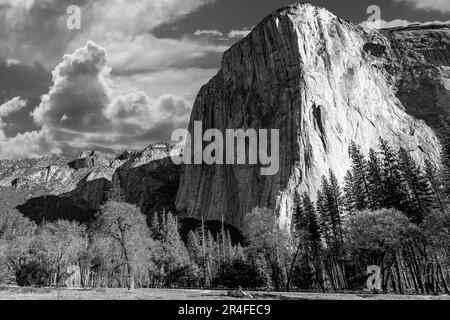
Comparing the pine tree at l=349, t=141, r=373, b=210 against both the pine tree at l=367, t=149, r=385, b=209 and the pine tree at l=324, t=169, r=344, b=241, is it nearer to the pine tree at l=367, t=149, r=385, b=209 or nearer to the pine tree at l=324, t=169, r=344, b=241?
the pine tree at l=367, t=149, r=385, b=209

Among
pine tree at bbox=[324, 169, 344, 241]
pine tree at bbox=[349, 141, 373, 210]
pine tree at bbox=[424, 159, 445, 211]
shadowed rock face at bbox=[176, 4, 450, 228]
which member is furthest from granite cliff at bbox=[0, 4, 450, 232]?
pine tree at bbox=[424, 159, 445, 211]

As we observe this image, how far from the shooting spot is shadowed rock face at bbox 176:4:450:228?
5625 inches

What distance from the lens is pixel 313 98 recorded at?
148 meters

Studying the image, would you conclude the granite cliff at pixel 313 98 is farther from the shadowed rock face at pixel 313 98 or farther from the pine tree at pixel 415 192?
the pine tree at pixel 415 192

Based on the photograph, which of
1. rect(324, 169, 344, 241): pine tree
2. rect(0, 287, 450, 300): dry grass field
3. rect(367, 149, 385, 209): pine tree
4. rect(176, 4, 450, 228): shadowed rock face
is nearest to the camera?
rect(0, 287, 450, 300): dry grass field

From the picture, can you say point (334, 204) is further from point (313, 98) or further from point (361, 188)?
point (313, 98)

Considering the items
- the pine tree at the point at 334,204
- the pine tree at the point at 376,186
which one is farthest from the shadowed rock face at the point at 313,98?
the pine tree at the point at 376,186

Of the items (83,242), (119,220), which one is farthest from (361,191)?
(83,242)

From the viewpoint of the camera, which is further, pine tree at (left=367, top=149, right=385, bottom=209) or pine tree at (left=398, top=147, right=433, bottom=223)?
pine tree at (left=367, top=149, right=385, bottom=209)

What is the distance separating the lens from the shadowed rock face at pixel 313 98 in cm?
14288

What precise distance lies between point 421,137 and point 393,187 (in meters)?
121

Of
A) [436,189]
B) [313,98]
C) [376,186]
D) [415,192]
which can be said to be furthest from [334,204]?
[313,98]

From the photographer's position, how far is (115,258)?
279 feet
